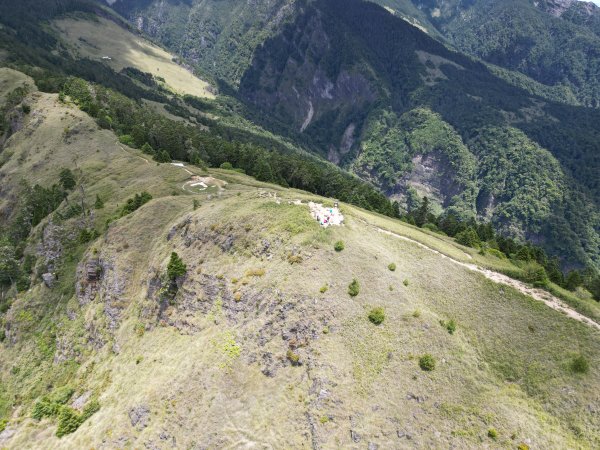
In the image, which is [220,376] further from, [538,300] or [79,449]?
[538,300]

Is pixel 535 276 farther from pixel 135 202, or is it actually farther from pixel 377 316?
pixel 135 202

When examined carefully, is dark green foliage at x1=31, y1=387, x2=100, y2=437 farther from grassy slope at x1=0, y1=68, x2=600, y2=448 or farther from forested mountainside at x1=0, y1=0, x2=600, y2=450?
grassy slope at x1=0, y1=68, x2=600, y2=448

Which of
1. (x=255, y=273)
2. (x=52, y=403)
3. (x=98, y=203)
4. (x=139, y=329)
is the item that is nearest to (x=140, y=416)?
(x=139, y=329)

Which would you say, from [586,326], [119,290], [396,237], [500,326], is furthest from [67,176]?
[586,326]

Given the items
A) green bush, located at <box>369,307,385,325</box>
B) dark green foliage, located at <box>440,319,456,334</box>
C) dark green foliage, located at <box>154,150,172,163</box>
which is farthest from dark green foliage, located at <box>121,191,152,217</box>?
dark green foliage, located at <box>440,319,456,334</box>

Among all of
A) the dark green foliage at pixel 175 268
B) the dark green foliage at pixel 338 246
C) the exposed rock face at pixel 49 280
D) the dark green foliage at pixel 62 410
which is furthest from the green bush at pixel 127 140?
the dark green foliage at pixel 338 246

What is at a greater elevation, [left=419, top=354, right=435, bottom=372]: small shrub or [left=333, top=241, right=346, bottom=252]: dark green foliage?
[left=333, top=241, right=346, bottom=252]: dark green foliage
